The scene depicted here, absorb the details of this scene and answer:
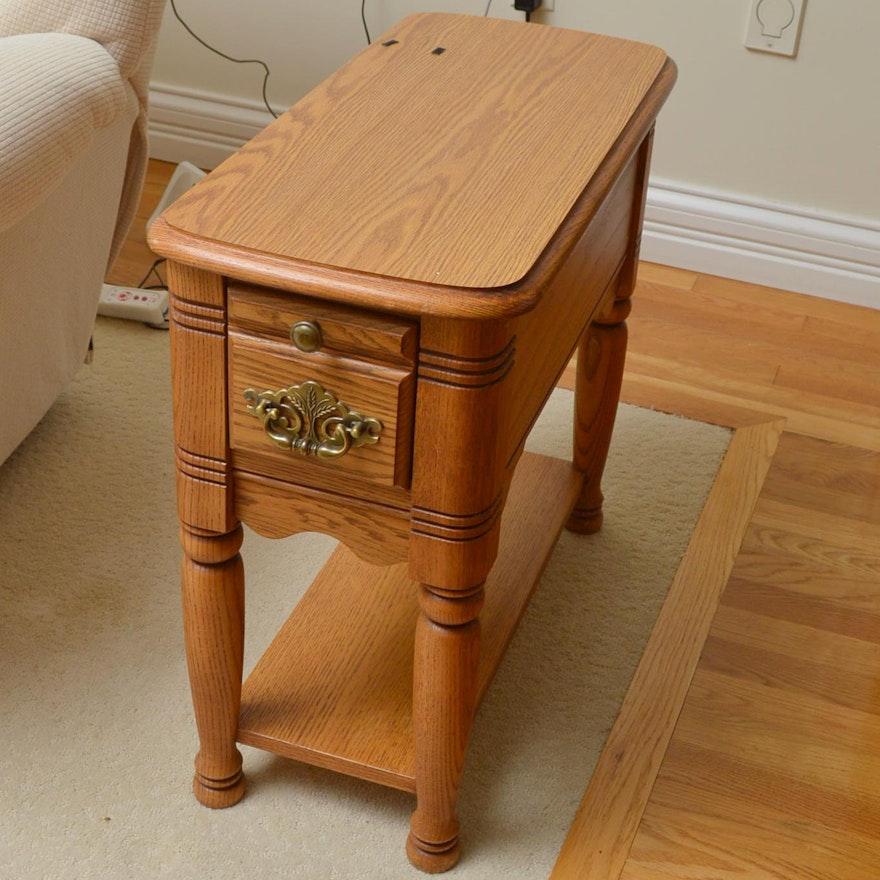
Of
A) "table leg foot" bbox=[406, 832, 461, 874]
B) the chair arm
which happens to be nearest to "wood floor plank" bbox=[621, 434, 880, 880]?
"table leg foot" bbox=[406, 832, 461, 874]

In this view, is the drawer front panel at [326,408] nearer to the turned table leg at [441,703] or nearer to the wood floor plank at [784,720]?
the turned table leg at [441,703]

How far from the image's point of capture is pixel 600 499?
5.27ft

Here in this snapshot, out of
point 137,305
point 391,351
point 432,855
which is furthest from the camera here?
point 137,305

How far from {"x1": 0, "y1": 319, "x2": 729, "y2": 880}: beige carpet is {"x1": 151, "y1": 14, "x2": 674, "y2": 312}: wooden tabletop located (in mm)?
592

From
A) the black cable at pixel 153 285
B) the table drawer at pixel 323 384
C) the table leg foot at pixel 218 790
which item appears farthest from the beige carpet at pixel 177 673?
the table drawer at pixel 323 384

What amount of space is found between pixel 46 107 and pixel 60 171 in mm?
66

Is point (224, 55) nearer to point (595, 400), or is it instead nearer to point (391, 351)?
point (595, 400)

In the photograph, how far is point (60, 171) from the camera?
129 cm

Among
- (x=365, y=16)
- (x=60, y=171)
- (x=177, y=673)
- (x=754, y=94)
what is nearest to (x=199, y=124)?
(x=365, y=16)

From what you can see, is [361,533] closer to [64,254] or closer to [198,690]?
[198,690]

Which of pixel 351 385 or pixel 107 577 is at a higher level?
pixel 351 385

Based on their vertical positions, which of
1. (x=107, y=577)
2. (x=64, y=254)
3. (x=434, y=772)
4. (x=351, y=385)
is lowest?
(x=107, y=577)

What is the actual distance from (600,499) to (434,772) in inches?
22.8

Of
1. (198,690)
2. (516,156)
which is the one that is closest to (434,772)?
(198,690)
